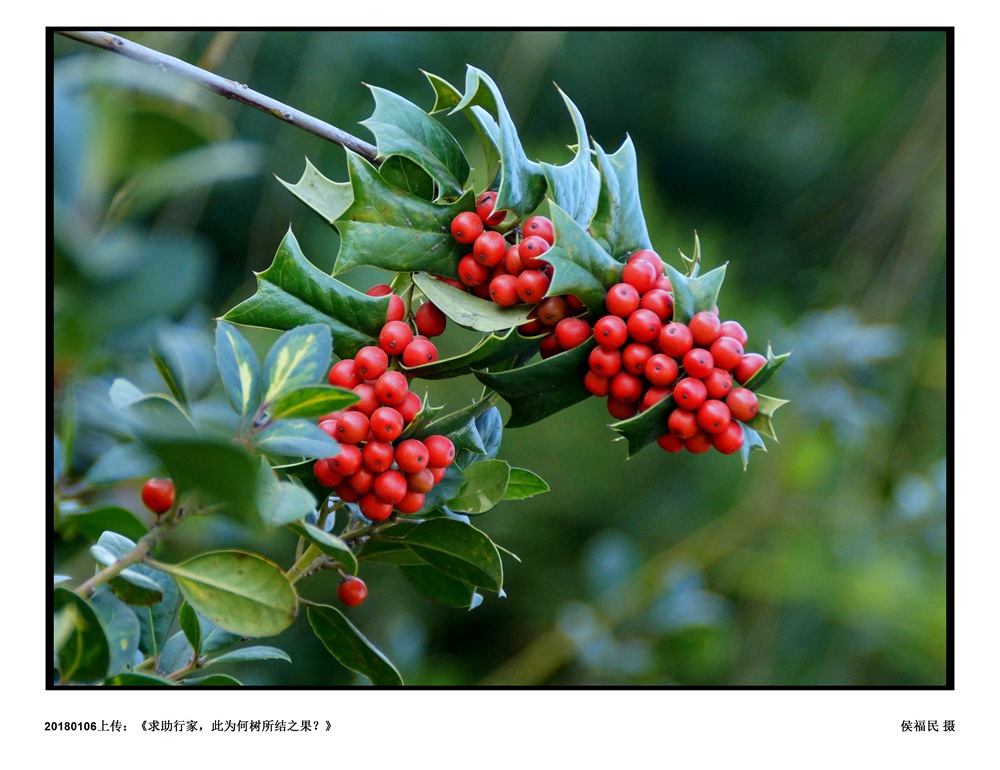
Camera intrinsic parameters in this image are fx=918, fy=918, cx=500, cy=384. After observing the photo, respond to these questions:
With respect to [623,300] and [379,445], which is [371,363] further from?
[623,300]

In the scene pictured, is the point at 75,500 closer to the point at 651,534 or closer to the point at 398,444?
the point at 398,444

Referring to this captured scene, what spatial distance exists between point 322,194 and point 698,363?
1.13 ft

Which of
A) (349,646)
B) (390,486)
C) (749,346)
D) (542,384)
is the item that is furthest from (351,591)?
(749,346)

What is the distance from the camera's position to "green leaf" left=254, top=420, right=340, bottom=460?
62cm

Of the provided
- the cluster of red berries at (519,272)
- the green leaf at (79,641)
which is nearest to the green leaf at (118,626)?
the green leaf at (79,641)

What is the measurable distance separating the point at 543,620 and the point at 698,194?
53.8 inches

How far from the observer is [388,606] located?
2258mm

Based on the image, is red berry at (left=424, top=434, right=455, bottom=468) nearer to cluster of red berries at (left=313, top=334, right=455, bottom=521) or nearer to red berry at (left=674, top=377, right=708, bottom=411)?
cluster of red berries at (left=313, top=334, right=455, bottom=521)

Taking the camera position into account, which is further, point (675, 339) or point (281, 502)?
point (675, 339)

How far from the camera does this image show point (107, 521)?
77 centimetres

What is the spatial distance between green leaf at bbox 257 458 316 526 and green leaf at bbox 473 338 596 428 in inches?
6.7

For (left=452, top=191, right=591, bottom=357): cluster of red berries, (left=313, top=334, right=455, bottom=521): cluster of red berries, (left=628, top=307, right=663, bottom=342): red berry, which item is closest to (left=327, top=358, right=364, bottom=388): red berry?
(left=313, top=334, right=455, bottom=521): cluster of red berries
